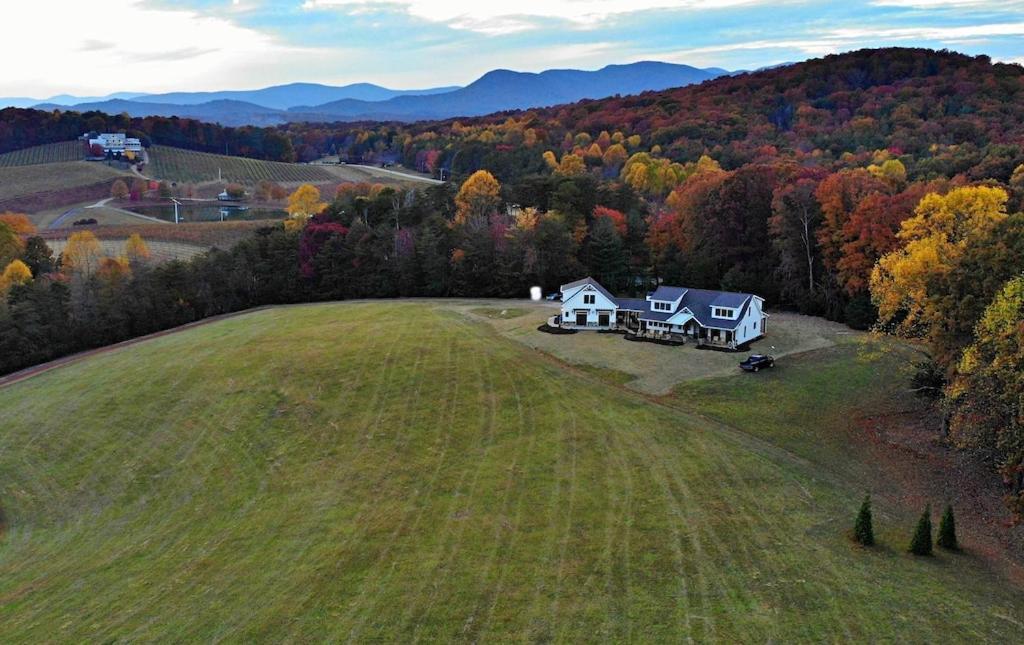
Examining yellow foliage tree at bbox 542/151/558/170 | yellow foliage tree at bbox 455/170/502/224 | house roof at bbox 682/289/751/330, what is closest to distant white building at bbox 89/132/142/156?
yellow foliage tree at bbox 542/151/558/170

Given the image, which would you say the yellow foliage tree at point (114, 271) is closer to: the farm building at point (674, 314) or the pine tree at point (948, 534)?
the farm building at point (674, 314)

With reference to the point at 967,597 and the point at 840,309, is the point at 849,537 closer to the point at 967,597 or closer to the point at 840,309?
the point at 967,597

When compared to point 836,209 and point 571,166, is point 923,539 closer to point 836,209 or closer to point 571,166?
point 836,209

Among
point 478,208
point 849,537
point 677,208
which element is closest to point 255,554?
point 849,537

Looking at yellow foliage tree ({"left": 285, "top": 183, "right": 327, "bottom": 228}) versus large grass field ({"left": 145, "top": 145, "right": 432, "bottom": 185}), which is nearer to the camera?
yellow foliage tree ({"left": 285, "top": 183, "right": 327, "bottom": 228})

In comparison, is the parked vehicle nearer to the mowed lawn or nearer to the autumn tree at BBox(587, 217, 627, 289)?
the mowed lawn

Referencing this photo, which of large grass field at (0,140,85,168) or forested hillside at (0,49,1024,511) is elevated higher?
large grass field at (0,140,85,168)

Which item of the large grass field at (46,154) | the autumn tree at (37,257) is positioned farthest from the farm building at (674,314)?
the large grass field at (46,154)
